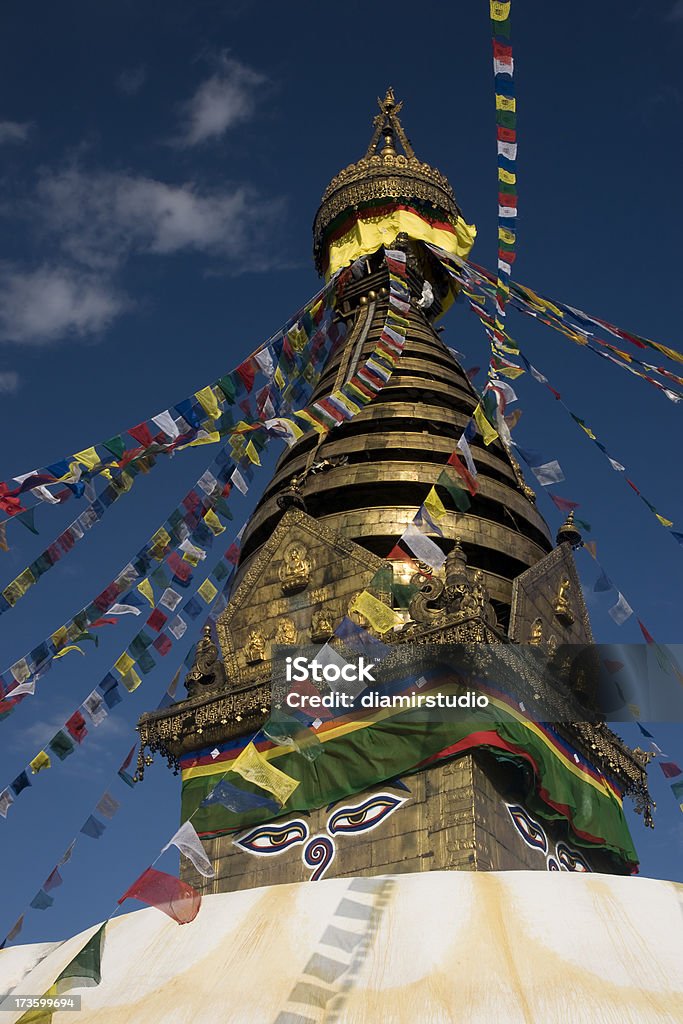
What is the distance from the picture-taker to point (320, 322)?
16.9 metres

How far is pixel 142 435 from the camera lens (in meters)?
10.1

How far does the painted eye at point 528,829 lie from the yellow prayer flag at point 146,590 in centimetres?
409

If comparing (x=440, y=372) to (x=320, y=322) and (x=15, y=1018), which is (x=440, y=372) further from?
(x=15, y=1018)

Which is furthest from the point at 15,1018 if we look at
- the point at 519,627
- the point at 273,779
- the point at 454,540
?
the point at 454,540

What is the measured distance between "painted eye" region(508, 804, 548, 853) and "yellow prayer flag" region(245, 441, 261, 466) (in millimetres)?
4569

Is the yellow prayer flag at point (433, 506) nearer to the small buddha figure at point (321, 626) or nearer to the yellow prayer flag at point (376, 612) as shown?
the yellow prayer flag at point (376, 612)

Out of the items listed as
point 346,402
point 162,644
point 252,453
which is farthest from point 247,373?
point 162,644

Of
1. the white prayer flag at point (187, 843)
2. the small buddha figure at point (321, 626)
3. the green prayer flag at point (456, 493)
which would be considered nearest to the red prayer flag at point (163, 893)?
the white prayer flag at point (187, 843)

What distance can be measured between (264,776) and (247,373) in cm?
617

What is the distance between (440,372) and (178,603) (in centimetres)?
642

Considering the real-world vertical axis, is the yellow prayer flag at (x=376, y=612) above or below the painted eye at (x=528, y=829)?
above

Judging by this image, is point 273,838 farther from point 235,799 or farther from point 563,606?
point 563,606

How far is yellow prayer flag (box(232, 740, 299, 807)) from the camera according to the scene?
23.5ft

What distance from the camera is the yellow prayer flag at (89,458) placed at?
954 cm
